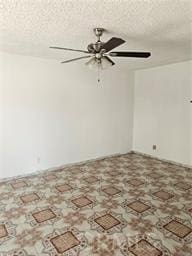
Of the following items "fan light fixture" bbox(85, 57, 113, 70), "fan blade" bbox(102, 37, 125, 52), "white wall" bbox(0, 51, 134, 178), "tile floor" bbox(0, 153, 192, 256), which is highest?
"fan blade" bbox(102, 37, 125, 52)

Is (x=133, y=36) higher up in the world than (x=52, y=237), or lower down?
higher up

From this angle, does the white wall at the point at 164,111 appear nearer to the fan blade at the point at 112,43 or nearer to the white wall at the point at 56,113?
the white wall at the point at 56,113

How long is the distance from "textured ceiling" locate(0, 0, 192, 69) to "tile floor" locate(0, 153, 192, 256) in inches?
88.6

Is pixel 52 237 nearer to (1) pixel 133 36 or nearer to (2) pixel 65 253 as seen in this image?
(2) pixel 65 253

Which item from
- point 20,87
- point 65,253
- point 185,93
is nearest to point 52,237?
point 65,253

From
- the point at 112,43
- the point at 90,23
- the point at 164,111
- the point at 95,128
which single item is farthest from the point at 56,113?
the point at 164,111

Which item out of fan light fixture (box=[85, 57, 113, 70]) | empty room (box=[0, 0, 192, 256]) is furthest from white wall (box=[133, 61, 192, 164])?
fan light fixture (box=[85, 57, 113, 70])

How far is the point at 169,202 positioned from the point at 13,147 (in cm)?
275

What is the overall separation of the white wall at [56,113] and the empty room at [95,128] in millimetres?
20

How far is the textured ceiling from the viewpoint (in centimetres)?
183

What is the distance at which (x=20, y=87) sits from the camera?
361 cm

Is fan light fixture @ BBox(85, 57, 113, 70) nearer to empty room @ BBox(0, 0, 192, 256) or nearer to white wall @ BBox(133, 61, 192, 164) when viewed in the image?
empty room @ BBox(0, 0, 192, 256)

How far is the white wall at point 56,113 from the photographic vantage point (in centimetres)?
355

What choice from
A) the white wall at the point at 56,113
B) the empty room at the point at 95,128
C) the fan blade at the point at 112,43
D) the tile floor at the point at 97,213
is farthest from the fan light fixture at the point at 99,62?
the tile floor at the point at 97,213
